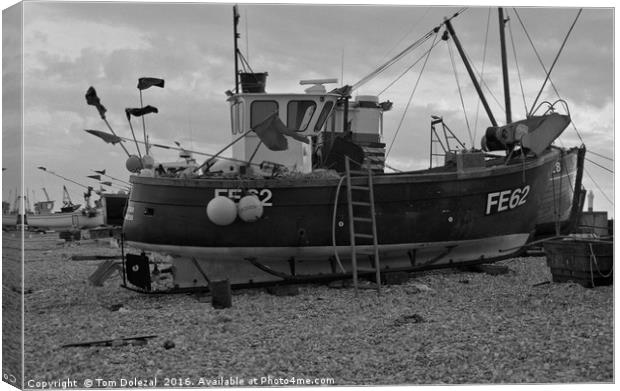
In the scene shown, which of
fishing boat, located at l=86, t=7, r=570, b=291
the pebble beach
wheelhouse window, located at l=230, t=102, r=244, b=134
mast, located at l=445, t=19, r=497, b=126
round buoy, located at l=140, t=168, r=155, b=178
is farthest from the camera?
wheelhouse window, located at l=230, t=102, r=244, b=134

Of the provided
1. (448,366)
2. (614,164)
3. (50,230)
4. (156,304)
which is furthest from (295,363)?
(50,230)

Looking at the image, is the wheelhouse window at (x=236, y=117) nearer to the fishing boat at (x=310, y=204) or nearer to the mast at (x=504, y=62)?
the fishing boat at (x=310, y=204)

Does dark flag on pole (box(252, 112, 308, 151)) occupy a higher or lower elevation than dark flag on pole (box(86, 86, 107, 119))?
lower

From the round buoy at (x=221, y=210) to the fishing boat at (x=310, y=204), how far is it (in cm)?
2

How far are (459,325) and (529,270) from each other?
5300mm

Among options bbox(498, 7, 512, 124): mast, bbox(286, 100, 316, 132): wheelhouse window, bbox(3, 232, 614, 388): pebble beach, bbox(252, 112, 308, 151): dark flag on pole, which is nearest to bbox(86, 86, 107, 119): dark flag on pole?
bbox(252, 112, 308, 151): dark flag on pole

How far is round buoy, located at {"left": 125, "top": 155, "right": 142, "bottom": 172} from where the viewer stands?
12.0 m

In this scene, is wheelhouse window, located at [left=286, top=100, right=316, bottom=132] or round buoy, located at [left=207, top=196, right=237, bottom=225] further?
wheelhouse window, located at [left=286, top=100, right=316, bottom=132]

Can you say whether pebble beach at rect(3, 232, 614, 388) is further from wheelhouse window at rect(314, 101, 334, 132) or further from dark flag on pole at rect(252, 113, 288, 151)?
wheelhouse window at rect(314, 101, 334, 132)

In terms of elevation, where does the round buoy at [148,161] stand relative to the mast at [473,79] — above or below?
below

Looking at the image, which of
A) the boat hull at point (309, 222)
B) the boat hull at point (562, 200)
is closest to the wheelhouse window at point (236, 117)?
the boat hull at point (309, 222)

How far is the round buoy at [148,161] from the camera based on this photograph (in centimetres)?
1195

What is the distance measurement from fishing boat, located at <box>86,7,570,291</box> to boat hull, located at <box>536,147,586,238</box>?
108 centimetres

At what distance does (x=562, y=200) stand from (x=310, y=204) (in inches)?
233
